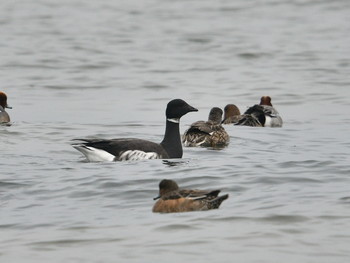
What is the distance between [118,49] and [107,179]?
19.6 meters

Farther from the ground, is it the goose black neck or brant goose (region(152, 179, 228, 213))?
the goose black neck

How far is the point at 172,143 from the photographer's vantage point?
1633cm

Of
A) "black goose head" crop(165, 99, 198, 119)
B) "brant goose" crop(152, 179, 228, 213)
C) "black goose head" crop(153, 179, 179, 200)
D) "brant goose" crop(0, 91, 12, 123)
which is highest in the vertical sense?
"black goose head" crop(165, 99, 198, 119)

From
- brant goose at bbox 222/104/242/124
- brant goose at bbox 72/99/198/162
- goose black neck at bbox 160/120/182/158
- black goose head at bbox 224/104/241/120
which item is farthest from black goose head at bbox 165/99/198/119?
black goose head at bbox 224/104/241/120

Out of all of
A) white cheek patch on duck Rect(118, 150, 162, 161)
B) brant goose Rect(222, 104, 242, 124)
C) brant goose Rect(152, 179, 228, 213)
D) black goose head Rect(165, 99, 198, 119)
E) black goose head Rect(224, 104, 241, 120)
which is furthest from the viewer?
black goose head Rect(224, 104, 241, 120)

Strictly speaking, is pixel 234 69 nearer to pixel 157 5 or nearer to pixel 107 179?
pixel 157 5

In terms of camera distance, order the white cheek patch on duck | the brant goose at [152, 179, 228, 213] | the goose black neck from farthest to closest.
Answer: the goose black neck < the white cheek patch on duck < the brant goose at [152, 179, 228, 213]

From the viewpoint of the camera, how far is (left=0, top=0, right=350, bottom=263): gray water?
1050 cm

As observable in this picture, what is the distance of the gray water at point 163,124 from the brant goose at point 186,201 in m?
0.12

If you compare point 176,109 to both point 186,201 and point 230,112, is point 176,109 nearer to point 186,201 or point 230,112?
point 230,112

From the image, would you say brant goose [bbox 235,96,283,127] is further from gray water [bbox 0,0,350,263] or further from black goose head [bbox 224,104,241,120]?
black goose head [bbox 224,104,241,120]

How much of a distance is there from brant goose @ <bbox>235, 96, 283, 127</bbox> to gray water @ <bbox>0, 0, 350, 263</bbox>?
1.28ft

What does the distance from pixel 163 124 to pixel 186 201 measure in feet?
31.0

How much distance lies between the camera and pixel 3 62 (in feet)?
101
